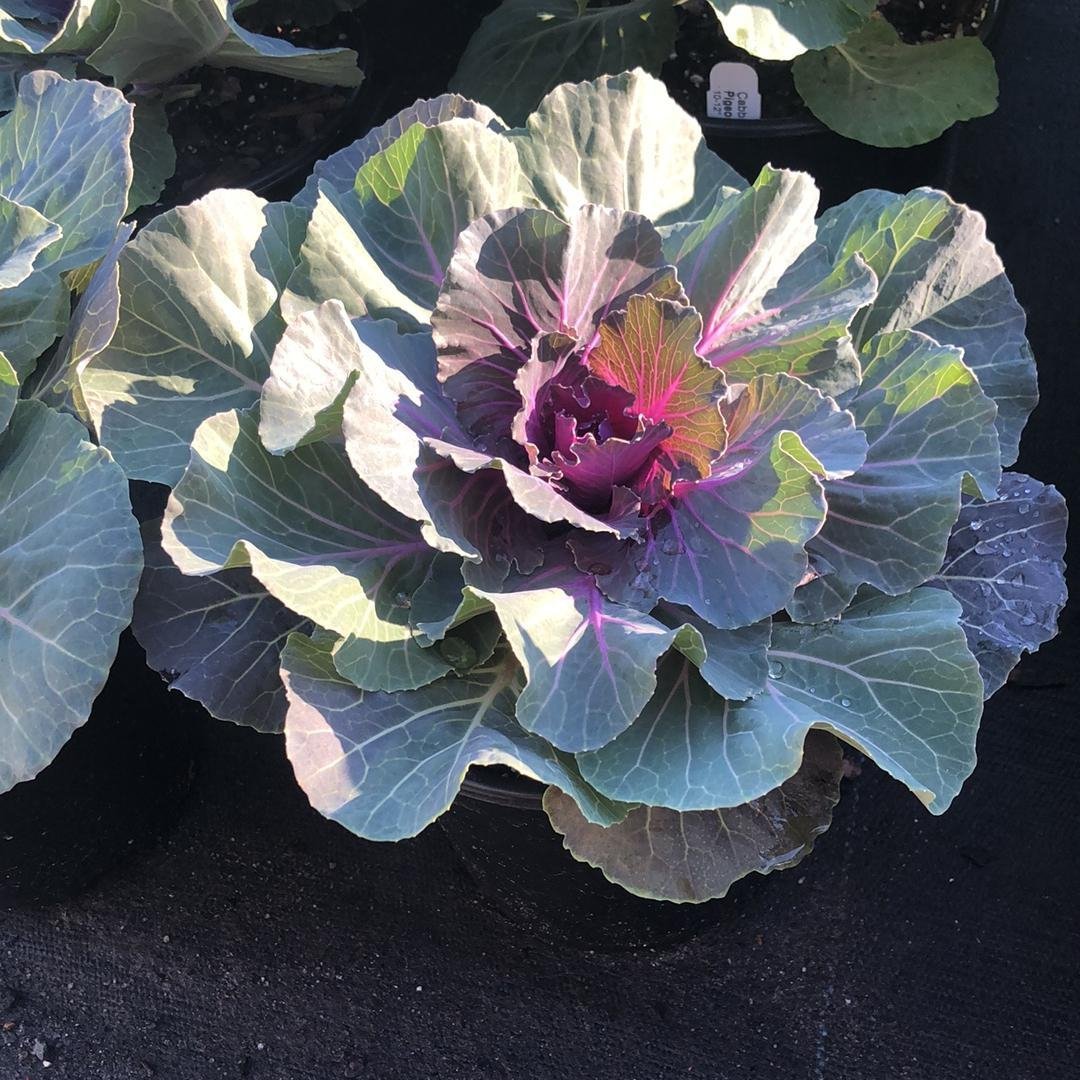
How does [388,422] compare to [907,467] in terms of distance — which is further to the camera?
[907,467]

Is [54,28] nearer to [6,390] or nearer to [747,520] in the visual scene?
[6,390]

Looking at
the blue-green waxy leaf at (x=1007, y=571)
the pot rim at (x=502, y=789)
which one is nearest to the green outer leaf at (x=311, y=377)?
the pot rim at (x=502, y=789)

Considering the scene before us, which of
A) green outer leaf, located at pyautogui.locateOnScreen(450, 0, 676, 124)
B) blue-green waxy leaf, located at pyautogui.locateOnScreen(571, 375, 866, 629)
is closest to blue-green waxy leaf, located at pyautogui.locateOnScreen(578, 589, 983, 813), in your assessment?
blue-green waxy leaf, located at pyautogui.locateOnScreen(571, 375, 866, 629)

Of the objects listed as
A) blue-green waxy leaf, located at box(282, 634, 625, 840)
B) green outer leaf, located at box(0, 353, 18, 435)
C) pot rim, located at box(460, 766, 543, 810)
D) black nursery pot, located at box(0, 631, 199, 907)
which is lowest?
black nursery pot, located at box(0, 631, 199, 907)

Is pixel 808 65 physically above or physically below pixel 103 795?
above

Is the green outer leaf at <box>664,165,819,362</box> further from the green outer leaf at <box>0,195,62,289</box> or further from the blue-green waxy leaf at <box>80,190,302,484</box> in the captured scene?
the green outer leaf at <box>0,195,62,289</box>

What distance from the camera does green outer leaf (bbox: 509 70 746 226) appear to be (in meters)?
1.51

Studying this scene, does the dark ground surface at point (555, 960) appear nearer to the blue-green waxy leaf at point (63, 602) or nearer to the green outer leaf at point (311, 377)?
the blue-green waxy leaf at point (63, 602)

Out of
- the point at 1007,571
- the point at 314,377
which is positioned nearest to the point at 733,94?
the point at 1007,571

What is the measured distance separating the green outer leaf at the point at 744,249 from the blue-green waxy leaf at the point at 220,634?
65 centimetres

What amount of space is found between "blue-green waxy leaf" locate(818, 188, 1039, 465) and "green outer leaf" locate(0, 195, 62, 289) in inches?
39.7

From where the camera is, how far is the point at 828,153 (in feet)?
8.13

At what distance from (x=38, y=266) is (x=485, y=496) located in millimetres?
737

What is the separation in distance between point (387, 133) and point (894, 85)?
4.06ft
